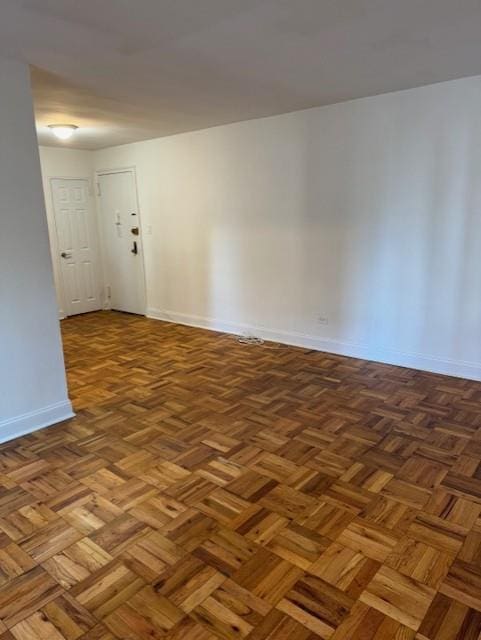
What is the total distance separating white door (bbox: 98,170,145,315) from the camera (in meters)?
5.99

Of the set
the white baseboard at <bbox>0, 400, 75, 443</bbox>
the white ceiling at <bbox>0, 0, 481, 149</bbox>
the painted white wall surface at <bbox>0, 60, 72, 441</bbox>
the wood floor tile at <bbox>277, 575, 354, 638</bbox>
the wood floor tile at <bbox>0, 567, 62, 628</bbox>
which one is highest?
the white ceiling at <bbox>0, 0, 481, 149</bbox>

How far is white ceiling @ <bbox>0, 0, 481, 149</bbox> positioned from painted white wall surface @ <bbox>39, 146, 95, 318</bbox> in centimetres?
208

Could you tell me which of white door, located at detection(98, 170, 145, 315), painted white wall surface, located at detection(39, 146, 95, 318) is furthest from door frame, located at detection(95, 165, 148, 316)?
painted white wall surface, located at detection(39, 146, 95, 318)

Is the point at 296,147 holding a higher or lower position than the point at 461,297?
higher

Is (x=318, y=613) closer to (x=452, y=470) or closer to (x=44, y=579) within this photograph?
(x=44, y=579)

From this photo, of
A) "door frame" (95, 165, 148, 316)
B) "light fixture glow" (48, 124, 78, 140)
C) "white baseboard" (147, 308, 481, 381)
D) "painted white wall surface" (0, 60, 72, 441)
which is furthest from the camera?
"door frame" (95, 165, 148, 316)

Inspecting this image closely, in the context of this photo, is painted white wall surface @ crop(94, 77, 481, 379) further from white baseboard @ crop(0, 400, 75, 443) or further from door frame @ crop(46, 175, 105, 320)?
white baseboard @ crop(0, 400, 75, 443)

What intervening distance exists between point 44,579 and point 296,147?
12.6ft

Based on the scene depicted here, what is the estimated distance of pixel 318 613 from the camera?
156 cm

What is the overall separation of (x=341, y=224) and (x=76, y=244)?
12.6 feet

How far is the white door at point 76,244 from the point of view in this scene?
19.9 ft

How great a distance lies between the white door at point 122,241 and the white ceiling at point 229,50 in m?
2.03

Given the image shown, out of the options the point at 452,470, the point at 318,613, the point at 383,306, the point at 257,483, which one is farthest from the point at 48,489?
the point at 383,306

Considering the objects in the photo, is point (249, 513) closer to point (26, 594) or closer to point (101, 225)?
point (26, 594)
